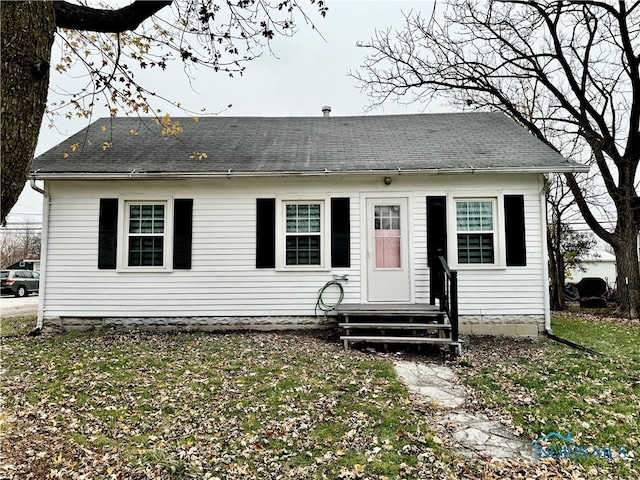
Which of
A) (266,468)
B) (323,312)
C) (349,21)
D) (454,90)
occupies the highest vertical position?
(454,90)

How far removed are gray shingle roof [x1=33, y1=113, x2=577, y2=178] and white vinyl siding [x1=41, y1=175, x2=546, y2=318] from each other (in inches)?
13.2

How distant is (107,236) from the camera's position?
777 cm

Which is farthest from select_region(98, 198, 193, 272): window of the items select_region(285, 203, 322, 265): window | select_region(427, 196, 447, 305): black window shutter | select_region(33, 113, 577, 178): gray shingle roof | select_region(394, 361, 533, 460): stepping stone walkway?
select_region(394, 361, 533, 460): stepping stone walkway

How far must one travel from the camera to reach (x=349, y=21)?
587 cm

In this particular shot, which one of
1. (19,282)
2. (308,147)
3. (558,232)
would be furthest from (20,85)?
(19,282)

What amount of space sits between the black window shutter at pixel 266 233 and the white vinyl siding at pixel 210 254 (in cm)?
10

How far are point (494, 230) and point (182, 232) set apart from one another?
5912mm

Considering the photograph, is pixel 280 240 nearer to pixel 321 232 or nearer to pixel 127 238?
pixel 321 232

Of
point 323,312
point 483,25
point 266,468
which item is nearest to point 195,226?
point 323,312

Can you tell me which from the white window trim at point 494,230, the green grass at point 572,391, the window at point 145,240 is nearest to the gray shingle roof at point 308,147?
the white window trim at point 494,230

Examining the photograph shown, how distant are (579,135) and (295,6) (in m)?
11.0

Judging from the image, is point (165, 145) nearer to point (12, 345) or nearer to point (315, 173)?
point (315, 173)

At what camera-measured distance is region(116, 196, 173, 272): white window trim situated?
25.5ft

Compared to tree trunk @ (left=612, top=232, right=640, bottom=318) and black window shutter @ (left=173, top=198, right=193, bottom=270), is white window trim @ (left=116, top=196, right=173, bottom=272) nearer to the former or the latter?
black window shutter @ (left=173, top=198, right=193, bottom=270)
